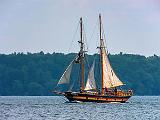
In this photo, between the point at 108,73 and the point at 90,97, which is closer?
the point at 90,97

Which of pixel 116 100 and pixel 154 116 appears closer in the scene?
pixel 154 116

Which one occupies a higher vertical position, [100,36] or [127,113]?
[100,36]

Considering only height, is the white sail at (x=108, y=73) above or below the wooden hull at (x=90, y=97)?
above

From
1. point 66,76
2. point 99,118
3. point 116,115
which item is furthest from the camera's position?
point 66,76

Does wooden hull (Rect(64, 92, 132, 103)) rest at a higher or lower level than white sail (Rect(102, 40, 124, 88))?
lower

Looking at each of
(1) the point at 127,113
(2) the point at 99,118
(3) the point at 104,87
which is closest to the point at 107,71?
(3) the point at 104,87

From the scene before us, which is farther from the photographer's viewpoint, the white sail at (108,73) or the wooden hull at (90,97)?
the white sail at (108,73)

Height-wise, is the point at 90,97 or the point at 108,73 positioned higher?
the point at 108,73

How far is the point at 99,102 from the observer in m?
146

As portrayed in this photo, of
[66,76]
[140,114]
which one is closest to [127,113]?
[140,114]

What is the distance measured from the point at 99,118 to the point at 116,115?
7681mm

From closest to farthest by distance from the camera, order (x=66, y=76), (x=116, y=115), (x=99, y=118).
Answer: (x=99, y=118) → (x=116, y=115) → (x=66, y=76)

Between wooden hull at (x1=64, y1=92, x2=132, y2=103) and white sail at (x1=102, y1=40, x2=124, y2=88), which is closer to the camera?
wooden hull at (x1=64, y1=92, x2=132, y2=103)

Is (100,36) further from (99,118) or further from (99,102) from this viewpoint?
(99,118)
